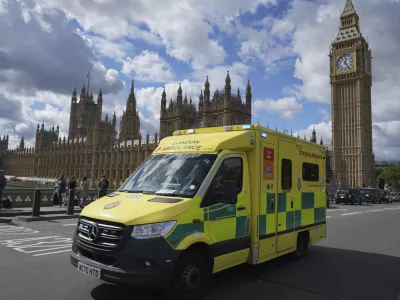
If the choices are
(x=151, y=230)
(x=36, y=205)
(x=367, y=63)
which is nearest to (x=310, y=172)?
(x=151, y=230)

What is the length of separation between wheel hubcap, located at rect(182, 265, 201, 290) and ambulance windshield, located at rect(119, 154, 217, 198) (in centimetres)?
106

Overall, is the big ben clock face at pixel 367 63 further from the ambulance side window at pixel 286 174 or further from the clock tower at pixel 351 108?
the ambulance side window at pixel 286 174

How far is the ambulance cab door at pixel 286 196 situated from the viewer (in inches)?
259

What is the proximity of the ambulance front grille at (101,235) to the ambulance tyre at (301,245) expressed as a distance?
4970 millimetres

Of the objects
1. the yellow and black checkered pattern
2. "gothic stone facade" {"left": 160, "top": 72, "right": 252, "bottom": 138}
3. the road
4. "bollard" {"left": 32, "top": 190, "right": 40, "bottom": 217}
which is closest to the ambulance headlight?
the road

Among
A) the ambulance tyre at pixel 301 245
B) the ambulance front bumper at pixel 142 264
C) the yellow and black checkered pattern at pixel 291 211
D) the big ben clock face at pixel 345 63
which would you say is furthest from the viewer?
the big ben clock face at pixel 345 63

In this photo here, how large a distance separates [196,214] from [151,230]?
74cm

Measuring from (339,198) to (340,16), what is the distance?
75992 millimetres

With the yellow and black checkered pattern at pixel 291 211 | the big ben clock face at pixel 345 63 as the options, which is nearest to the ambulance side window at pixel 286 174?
the yellow and black checkered pattern at pixel 291 211

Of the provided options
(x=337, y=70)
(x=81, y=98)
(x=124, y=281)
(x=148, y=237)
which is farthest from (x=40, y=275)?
(x=81, y=98)

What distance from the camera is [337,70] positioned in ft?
275

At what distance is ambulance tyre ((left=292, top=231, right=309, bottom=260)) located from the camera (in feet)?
24.9

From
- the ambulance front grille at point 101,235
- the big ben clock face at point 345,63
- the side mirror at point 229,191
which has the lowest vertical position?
the ambulance front grille at point 101,235

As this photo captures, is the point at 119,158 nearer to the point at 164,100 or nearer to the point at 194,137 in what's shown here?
the point at 164,100
